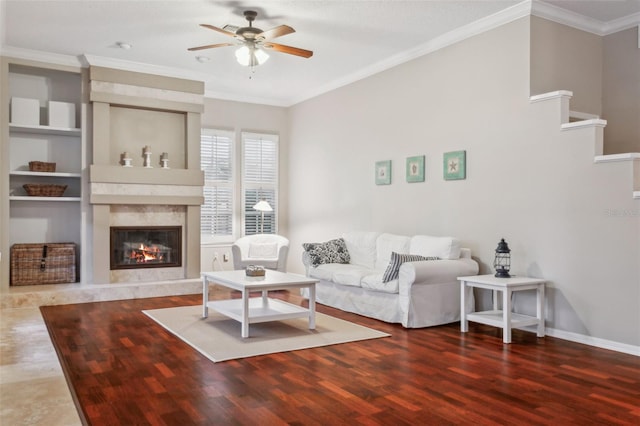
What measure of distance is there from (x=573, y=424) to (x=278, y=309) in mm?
2983

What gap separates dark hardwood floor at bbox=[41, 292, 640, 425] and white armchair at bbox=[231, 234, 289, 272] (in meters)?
2.67

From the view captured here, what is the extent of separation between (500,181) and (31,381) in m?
4.41

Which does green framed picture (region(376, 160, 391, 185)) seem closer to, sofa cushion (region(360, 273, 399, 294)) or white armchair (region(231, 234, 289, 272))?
sofa cushion (region(360, 273, 399, 294))

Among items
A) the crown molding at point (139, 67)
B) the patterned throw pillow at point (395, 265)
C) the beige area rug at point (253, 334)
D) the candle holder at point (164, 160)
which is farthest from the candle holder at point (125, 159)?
the patterned throw pillow at point (395, 265)

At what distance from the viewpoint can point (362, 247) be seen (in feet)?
21.8

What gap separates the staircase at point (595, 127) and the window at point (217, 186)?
199 inches

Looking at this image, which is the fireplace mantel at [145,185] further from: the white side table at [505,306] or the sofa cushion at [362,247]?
the white side table at [505,306]

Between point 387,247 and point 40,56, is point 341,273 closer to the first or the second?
point 387,247

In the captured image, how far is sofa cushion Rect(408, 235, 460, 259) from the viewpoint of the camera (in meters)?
5.39

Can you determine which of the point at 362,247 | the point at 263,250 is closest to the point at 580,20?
the point at 362,247

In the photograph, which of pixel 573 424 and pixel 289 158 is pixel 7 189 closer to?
pixel 289 158

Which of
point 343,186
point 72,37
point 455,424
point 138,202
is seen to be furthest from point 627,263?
point 72,37

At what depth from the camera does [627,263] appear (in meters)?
4.28

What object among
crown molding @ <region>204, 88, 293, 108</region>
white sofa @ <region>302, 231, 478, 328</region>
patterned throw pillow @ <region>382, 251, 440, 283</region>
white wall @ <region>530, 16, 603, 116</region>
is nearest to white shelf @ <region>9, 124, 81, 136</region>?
crown molding @ <region>204, 88, 293, 108</region>
